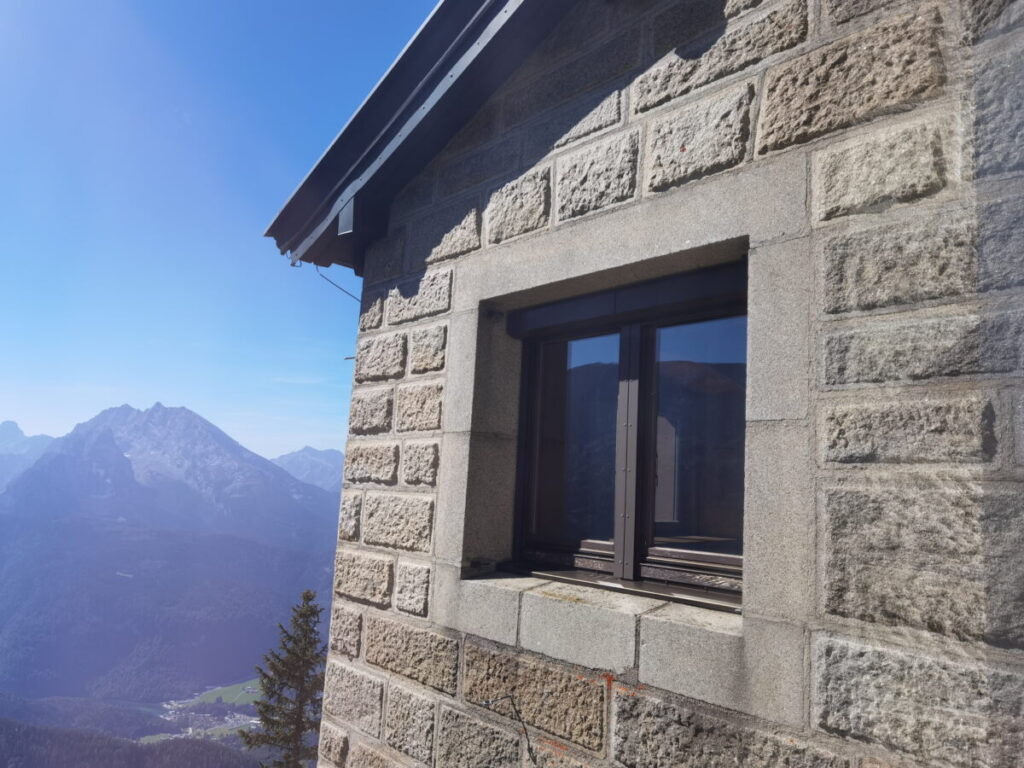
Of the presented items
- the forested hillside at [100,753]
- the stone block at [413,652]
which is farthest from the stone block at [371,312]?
the forested hillside at [100,753]

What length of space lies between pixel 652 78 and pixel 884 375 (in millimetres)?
1416

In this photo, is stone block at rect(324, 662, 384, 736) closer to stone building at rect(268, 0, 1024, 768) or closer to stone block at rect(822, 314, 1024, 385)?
stone building at rect(268, 0, 1024, 768)

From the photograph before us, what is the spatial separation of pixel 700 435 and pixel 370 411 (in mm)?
1789

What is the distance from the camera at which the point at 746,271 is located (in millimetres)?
2250

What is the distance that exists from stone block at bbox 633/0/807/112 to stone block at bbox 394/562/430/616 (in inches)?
85.2

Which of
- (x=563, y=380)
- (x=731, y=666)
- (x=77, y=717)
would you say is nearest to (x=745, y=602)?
(x=731, y=666)

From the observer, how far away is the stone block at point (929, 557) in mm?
1479

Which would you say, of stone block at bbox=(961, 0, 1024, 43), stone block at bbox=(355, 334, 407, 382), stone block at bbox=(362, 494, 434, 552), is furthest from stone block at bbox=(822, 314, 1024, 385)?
stone block at bbox=(355, 334, 407, 382)

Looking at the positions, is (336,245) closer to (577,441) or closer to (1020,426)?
(577,441)

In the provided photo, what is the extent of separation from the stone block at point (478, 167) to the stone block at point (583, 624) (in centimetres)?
183

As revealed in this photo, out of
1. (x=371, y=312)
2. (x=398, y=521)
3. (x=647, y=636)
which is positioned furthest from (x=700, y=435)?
(x=371, y=312)

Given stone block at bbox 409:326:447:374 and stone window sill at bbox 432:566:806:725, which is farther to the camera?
stone block at bbox 409:326:447:374

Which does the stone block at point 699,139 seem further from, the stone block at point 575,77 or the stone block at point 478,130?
the stone block at point 478,130

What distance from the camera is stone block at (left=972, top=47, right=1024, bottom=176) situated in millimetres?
1579
